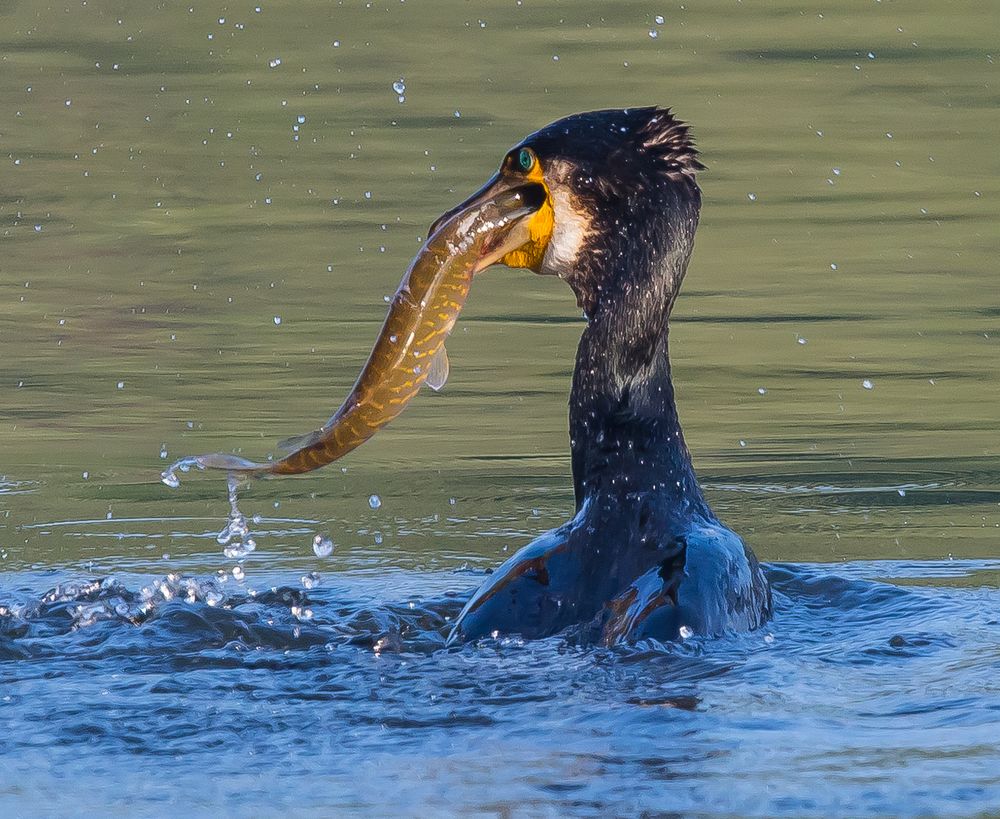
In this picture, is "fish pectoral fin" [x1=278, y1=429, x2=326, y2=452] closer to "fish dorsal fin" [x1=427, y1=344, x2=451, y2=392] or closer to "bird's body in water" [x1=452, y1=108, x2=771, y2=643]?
"fish dorsal fin" [x1=427, y1=344, x2=451, y2=392]

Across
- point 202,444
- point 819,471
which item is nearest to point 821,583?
point 819,471

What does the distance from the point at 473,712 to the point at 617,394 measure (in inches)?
49.5

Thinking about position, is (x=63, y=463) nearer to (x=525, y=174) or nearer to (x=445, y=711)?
(x=525, y=174)

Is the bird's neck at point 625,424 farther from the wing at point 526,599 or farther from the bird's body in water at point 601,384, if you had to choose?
the wing at point 526,599

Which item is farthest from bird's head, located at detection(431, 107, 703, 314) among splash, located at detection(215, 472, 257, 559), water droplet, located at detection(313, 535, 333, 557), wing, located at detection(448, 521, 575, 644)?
splash, located at detection(215, 472, 257, 559)

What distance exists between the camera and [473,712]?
459cm

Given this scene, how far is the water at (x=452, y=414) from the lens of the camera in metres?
4.38

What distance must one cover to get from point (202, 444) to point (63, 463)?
487 mm

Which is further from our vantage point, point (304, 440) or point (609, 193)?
point (609, 193)

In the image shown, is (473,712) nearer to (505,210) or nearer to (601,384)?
(601,384)

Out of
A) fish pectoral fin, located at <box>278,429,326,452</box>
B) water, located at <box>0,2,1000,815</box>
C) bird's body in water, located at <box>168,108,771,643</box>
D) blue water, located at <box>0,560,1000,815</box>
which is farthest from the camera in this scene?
fish pectoral fin, located at <box>278,429,326,452</box>

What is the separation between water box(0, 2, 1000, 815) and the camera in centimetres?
438

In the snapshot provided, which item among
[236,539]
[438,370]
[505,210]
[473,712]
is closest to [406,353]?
[438,370]

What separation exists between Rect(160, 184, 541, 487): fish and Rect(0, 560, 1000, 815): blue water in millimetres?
465
